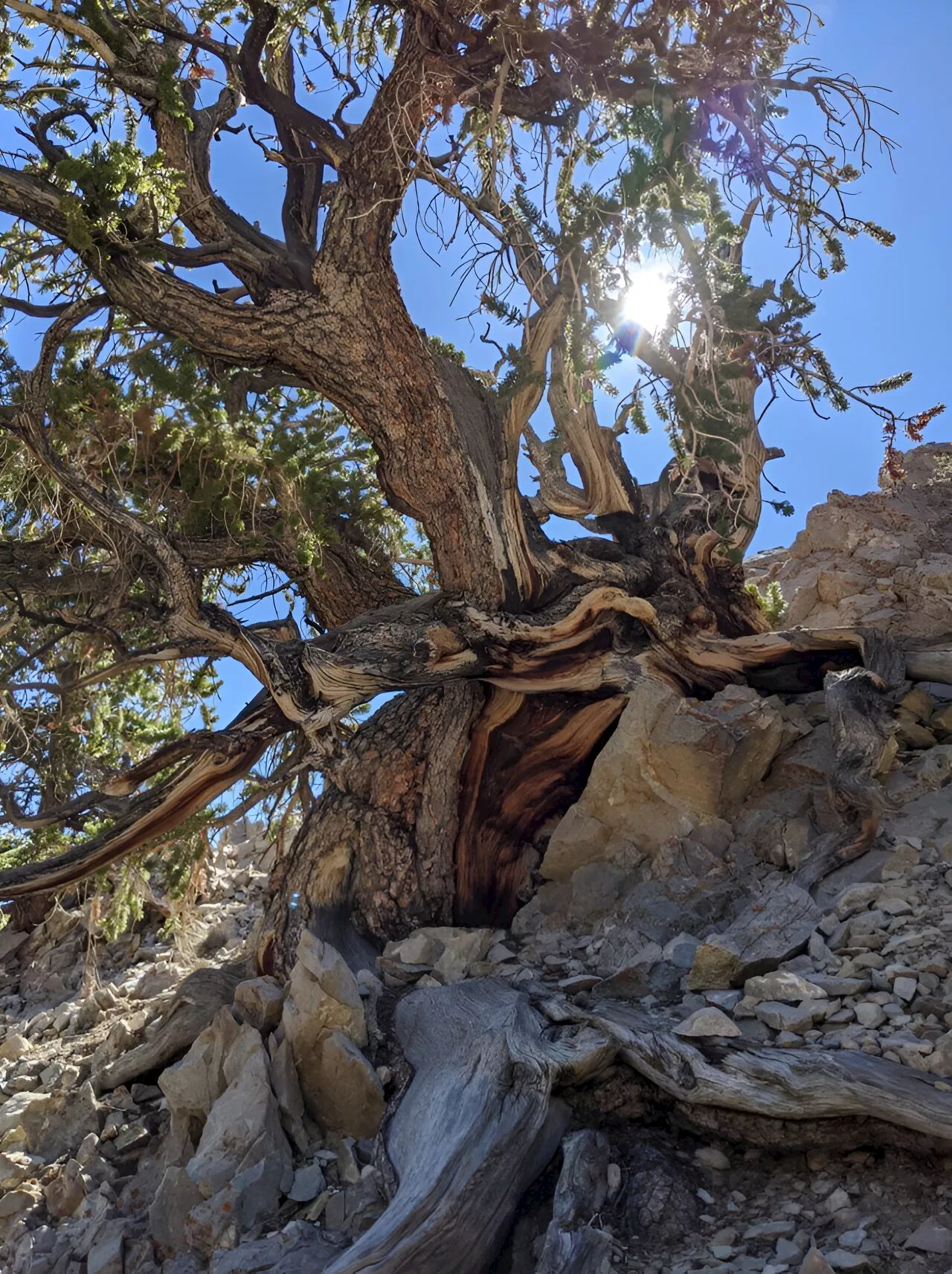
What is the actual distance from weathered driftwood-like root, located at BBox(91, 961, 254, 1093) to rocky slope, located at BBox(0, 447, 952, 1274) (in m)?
0.02

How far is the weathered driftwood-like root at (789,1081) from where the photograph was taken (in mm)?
3184

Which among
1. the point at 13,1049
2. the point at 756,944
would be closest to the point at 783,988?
the point at 756,944

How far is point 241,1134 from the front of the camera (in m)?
4.15

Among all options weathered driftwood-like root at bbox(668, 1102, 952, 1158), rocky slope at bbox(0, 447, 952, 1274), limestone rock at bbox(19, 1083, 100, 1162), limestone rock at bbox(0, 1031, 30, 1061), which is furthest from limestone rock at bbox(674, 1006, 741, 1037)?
limestone rock at bbox(0, 1031, 30, 1061)

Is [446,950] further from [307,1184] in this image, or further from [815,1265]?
[815,1265]

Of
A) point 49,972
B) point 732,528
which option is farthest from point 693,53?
point 49,972

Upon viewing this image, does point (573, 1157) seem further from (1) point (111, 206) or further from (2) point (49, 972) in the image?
(2) point (49, 972)

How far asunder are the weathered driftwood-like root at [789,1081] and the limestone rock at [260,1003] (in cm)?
173

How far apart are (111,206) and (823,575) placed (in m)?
5.67

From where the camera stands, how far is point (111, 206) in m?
5.43

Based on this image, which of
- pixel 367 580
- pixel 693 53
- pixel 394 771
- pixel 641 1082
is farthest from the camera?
pixel 367 580

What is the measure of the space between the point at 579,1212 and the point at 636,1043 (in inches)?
28.3

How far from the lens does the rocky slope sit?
10.9 feet

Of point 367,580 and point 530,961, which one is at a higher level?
point 367,580
